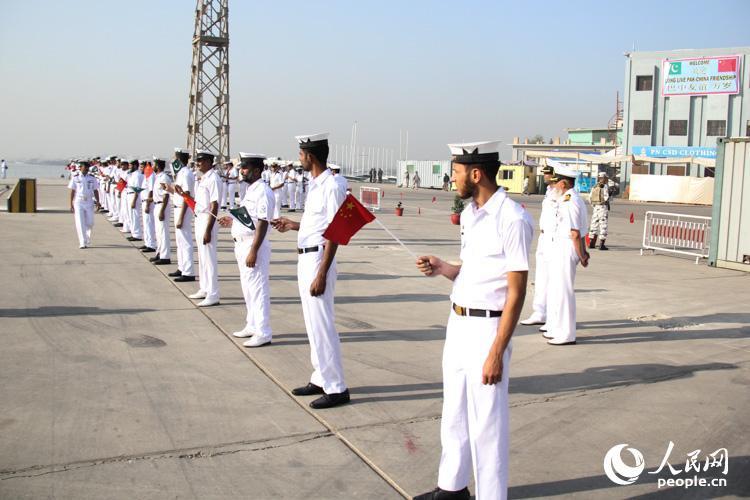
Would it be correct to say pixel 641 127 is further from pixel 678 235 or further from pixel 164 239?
pixel 164 239

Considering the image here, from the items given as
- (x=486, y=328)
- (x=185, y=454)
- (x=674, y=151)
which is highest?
(x=674, y=151)

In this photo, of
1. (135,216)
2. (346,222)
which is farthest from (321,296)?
(135,216)

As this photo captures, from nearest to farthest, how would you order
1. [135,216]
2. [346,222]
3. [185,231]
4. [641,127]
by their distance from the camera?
[346,222], [185,231], [135,216], [641,127]

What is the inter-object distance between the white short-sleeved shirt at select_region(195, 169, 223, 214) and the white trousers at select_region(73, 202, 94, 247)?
684 cm

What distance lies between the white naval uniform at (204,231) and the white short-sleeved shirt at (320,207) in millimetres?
3993

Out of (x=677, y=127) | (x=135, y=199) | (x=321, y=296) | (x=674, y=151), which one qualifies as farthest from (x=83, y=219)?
(x=677, y=127)

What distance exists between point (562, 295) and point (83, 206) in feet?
37.5

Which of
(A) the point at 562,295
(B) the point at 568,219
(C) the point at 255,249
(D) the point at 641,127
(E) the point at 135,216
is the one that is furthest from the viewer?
(D) the point at 641,127

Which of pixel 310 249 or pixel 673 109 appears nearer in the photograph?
pixel 310 249

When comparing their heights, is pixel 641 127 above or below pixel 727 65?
below

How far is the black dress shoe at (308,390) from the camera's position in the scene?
5.74 m

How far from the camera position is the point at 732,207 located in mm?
13711

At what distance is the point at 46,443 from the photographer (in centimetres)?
465

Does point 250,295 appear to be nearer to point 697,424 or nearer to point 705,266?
point 697,424
